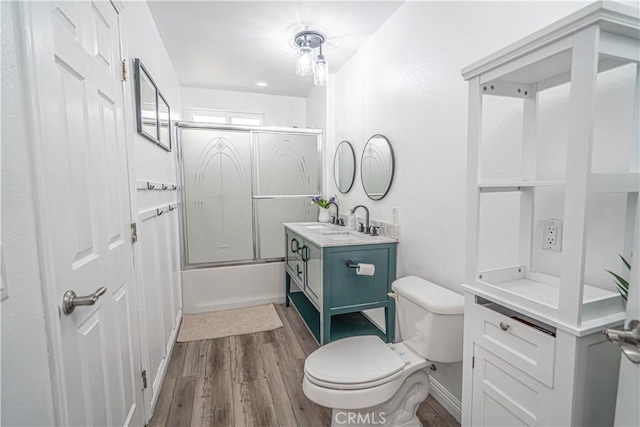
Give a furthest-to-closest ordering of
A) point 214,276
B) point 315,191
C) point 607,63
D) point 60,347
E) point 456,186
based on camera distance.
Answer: point 315,191 → point 214,276 → point 456,186 → point 607,63 → point 60,347

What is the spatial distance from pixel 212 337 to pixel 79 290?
182 centimetres

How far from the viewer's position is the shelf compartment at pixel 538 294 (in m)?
0.82

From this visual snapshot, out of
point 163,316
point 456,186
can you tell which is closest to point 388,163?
point 456,186

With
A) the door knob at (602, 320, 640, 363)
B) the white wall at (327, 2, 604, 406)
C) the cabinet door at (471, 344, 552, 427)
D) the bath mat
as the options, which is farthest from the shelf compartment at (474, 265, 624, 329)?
the bath mat

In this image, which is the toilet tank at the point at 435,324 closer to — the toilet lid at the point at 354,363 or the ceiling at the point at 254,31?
the toilet lid at the point at 354,363

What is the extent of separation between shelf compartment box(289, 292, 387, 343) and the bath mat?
28 cm

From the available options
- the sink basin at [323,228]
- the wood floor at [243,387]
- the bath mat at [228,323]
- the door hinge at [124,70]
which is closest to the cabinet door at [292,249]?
the sink basin at [323,228]

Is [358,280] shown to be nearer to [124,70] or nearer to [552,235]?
[552,235]

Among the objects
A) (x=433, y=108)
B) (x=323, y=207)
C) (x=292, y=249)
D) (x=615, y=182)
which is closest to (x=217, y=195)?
(x=292, y=249)

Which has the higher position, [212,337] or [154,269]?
[154,269]

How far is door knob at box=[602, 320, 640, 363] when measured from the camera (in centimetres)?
65

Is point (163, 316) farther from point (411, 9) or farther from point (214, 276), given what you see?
point (411, 9)

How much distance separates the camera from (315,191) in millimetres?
3420

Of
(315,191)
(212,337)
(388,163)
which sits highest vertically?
(388,163)
